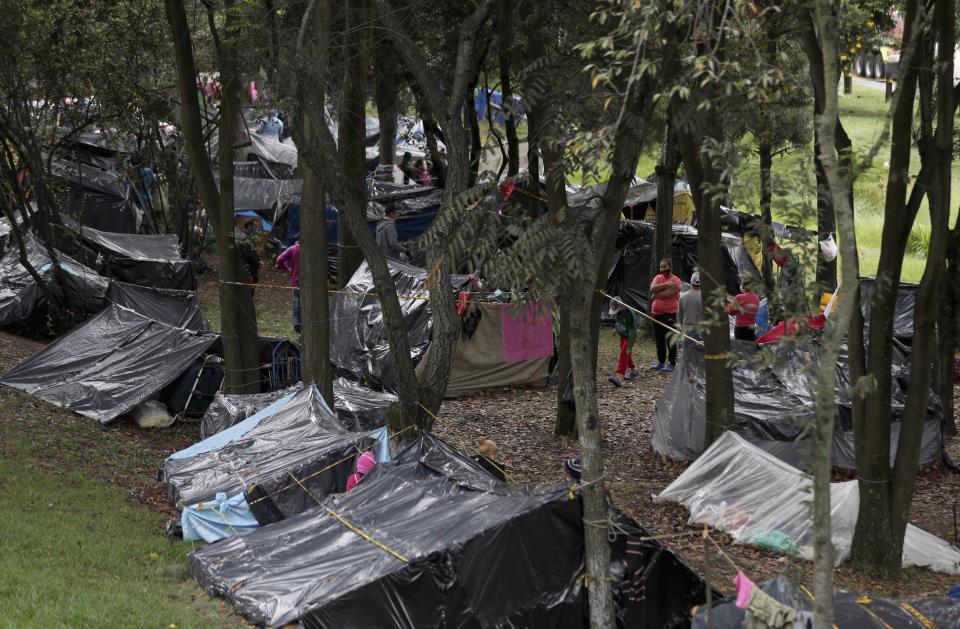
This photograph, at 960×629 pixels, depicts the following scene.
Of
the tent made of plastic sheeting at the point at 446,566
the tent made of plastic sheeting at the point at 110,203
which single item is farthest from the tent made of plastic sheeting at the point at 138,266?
the tent made of plastic sheeting at the point at 446,566

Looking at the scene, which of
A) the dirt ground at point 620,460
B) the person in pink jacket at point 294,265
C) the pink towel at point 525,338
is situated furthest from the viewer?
the person in pink jacket at point 294,265

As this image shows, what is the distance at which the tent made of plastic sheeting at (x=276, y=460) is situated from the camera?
9.10 meters

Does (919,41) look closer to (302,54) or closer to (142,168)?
(302,54)

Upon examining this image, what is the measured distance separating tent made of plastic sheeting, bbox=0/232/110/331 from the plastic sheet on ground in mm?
10202

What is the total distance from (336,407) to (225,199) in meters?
2.92

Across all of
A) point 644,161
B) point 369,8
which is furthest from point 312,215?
point 644,161

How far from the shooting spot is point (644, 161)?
37.2 meters

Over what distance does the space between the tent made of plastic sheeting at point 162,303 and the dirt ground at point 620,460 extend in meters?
1.52

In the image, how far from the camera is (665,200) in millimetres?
17141

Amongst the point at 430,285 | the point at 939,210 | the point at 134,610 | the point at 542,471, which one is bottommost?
the point at 542,471

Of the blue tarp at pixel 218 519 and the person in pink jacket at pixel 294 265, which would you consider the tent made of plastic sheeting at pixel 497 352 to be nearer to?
the person in pink jacket at pixel 294 265

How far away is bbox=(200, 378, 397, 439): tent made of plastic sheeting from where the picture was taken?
11.6 metres

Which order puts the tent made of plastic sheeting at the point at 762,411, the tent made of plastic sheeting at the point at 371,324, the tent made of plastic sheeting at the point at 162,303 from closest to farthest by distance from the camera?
the tent made of plastic sheeting at the point at 762,411 → the tent made of plastic sheeting at the point at 371,324 → the tent made of plastic sheeting at the point at 162,303

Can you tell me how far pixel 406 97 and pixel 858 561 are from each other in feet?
48.6
